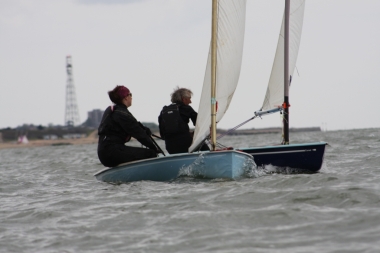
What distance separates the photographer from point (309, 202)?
8195 millimetres

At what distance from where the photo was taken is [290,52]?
14.3 m

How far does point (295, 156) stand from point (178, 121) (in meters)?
2.19

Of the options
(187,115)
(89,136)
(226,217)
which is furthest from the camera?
(89,136)

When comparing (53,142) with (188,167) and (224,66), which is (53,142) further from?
(188,167)

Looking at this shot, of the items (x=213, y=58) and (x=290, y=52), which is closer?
(x=213, y=58)

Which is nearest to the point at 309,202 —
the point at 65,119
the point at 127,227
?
the point at 127,227

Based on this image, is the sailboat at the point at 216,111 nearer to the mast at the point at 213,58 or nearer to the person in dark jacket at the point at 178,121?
the mast at the point at 213,58

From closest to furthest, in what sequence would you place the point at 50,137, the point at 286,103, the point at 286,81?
the point at 286,103 → the point at 286,81 → the point at 50,137

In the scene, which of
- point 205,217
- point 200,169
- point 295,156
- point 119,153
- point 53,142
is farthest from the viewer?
point 53,142

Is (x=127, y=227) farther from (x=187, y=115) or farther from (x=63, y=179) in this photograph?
(x=63, y=179)

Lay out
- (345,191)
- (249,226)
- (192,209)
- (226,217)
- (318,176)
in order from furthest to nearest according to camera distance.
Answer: (318,176)
(345,191)
(192,209)
(226,217)
(249,226)

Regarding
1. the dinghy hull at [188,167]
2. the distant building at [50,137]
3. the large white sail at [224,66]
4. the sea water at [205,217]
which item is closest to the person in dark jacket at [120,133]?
the dinghy hull at [188,167]

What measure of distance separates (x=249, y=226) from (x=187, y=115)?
5.01 m

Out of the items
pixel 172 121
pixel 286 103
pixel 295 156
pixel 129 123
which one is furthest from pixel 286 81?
pixel 129 123
